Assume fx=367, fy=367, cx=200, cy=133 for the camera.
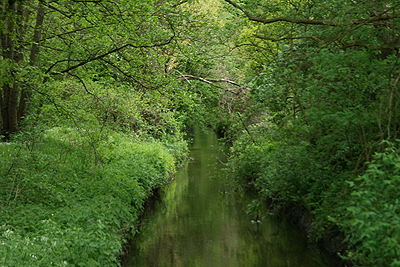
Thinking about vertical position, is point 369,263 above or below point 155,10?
below

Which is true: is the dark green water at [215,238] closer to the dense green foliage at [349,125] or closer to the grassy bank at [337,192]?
the grassy bank at [337,192]

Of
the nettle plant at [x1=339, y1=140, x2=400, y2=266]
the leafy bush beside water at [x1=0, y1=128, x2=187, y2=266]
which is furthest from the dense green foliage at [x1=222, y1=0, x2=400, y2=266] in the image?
the leafy bush beside water at [x1=0, y1=128, x2=187, y2=266]

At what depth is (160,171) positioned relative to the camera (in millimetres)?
14078

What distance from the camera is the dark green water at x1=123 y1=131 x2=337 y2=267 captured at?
29.7 ft

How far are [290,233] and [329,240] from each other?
1.87 m

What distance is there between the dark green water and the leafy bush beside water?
4.25ft

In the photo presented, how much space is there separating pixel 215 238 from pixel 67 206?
4.69m

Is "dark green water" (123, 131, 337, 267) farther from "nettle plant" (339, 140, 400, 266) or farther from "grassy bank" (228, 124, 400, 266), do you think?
"nettle plant" (339, 140, 400, 266)

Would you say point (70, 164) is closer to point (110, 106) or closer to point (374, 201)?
point (110, 106)

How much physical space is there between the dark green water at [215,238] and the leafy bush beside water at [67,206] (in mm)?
1296

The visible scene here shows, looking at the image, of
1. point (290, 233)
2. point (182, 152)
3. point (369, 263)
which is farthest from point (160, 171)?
point (369, 263)

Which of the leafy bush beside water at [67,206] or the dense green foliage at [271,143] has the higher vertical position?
the dense green foliage at [271,143]

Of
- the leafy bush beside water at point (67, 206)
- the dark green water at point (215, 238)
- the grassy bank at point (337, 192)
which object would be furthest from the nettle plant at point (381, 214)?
the dark green water at point (215, 238)

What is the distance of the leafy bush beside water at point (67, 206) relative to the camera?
18.0 feet
